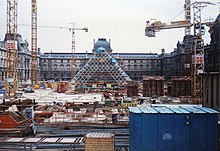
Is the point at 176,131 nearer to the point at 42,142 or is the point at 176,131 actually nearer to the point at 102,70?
the point at 42,142

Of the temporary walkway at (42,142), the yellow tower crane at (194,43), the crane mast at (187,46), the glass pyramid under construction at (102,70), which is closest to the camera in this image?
the temporary walkway at (42,142)

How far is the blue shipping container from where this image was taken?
1207cm

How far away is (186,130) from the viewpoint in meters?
12.1

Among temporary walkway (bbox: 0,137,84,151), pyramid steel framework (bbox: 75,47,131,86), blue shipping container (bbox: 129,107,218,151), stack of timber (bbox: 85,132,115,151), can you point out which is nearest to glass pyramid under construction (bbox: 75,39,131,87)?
pyramid steel framework (bbox: 75,47,131,86)

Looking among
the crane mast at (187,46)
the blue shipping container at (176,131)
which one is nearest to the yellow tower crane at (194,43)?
the crane mast at (187,46)

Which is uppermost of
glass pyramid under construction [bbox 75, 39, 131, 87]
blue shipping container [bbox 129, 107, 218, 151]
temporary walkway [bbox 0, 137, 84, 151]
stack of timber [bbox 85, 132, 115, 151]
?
glass pyramid under construction [bbox 75, 39, 131, 87]

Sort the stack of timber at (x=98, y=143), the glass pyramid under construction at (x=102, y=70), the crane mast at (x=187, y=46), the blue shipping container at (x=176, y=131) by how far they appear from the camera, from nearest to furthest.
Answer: the blue shipping container at (x=176, y=131)
the stack of timber at (x=98, y=143)
the crane mast at (x=187, y=46)
the glass pyramid under construction at (x=102, y=70)

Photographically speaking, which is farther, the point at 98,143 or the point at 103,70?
the point at 103,70

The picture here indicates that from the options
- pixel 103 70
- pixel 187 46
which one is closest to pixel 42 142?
pixel 187 46

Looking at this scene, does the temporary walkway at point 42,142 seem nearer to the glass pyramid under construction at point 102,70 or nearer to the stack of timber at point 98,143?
the stack of timber at point 98,143

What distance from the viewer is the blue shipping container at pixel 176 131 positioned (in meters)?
12.1

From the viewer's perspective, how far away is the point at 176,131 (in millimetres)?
12133

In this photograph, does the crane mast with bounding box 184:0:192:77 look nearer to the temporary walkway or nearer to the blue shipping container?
the temporary walkway

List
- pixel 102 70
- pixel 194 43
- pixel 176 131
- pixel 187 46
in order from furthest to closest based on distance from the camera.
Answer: pixel 102 70, pixel 187 46, pixel 194 43, pixel 176 131
